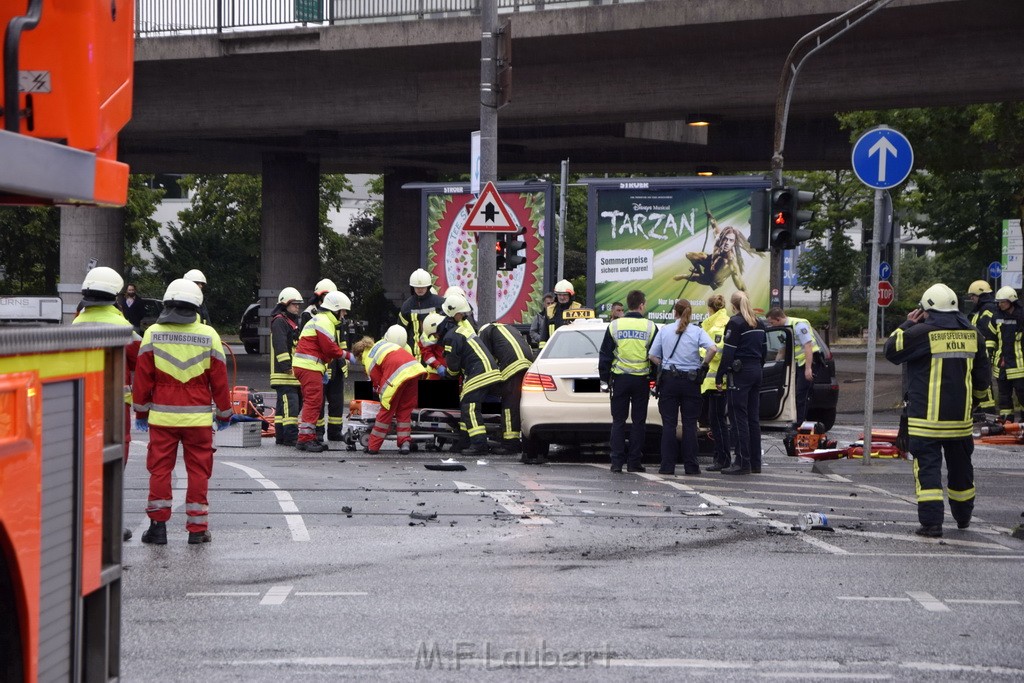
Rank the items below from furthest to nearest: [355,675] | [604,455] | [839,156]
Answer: [839,156] < [604,455] < [355,675]

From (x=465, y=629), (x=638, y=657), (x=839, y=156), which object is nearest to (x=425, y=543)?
(x=465, y=629)

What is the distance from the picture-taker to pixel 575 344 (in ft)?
53.5

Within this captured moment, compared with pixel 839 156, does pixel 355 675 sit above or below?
below

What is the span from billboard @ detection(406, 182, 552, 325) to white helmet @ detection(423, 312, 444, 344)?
24.2ft

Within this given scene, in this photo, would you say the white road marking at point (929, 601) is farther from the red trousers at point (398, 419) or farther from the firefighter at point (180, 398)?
the red trousers at point (398, 419)

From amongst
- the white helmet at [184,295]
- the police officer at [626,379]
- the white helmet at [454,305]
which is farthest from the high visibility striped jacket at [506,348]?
the white helmet at [184,295]

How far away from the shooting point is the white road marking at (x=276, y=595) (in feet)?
26.5

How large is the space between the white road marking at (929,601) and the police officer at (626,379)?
647 cm

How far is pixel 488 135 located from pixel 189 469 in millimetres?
10763

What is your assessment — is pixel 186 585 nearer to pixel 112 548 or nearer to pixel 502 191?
pixel 112 548

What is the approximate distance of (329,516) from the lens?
11461 millimetres

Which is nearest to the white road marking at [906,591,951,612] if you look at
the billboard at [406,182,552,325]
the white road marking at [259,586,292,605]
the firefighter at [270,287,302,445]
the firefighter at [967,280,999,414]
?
the white road marking at [259,586,292,605]

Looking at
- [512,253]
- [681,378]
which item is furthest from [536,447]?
[512,253]

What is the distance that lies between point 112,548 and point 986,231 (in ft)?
121
